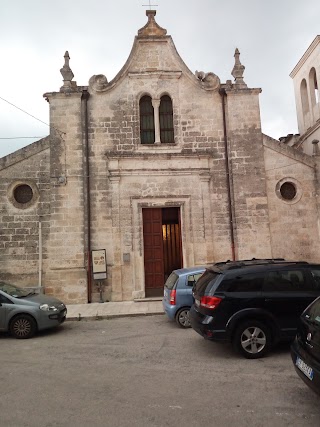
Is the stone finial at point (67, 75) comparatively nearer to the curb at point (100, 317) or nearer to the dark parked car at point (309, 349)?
the curb at point (100, 317)

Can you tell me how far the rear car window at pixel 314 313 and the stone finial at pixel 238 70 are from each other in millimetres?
12262

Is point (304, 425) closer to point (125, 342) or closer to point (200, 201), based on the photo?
point (125, 342)

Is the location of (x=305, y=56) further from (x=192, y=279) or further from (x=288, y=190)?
(x=192, y=279)

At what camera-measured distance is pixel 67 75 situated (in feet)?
48.5

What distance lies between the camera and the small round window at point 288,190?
15055 millimetres

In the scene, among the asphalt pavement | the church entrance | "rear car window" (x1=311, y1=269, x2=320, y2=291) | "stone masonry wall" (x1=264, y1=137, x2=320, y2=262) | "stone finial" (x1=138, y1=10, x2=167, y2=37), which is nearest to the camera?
"rear car window" (x1=311, y1=269, x2=320, y2=291)

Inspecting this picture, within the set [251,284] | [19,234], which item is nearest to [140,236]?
[19,234]

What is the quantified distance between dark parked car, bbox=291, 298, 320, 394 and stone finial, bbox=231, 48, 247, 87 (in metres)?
12.3

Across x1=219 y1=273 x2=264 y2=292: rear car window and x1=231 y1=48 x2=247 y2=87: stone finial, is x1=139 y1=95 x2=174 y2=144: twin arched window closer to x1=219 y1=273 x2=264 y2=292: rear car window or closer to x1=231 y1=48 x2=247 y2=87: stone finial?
x1=231 y1=48 x2=247 y2=87: stone finial

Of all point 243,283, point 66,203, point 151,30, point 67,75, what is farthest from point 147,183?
point 243,283

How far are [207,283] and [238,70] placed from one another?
11218 millimetres

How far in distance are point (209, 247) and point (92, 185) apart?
5141 millimetres

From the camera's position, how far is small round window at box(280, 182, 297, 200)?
15055 millimetres

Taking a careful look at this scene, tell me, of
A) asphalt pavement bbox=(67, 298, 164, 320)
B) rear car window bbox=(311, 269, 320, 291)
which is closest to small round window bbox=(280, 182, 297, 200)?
asphalt pavement bbox=(67, 298, 164, 320)
